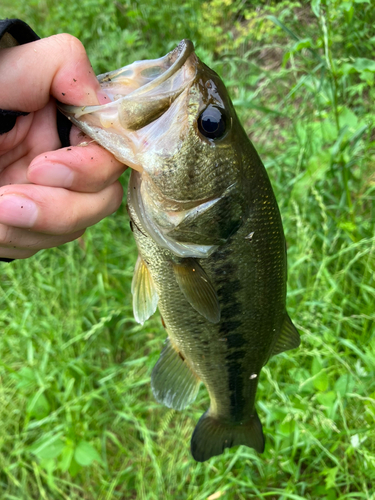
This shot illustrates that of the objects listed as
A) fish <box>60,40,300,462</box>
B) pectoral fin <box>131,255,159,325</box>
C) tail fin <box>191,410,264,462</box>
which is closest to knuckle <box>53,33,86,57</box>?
fish <box>60,40,300,462</box>

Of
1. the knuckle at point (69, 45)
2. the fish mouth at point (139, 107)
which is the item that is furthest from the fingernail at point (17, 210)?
the knuckle at point (69, 45)

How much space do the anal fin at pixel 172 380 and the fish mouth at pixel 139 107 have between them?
910 millimetres

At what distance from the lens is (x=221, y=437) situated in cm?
172

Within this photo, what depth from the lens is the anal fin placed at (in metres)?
1.68

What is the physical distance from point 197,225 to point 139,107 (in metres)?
0.42

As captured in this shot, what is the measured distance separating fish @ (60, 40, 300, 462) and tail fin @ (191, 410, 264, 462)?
0.5 inches

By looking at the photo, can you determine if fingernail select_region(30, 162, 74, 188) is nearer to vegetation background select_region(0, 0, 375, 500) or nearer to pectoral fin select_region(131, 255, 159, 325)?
pectoral fin select_region(131, 255, 159, 325)

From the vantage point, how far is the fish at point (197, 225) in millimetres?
1143

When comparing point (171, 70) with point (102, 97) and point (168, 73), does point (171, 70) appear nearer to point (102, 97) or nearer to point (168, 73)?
point (168, 73)

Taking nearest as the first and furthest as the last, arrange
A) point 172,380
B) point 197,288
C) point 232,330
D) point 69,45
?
point 69,45 → point 197,288 → point 232,330 → point 172,380

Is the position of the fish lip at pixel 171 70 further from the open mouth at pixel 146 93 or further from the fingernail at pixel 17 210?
the fingernail at pixel 17 210

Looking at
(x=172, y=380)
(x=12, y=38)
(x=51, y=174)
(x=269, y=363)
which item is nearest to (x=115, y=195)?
(x=51, y=174)

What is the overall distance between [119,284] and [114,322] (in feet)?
1.03

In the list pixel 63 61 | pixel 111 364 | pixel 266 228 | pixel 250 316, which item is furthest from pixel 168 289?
pixel 111 364
